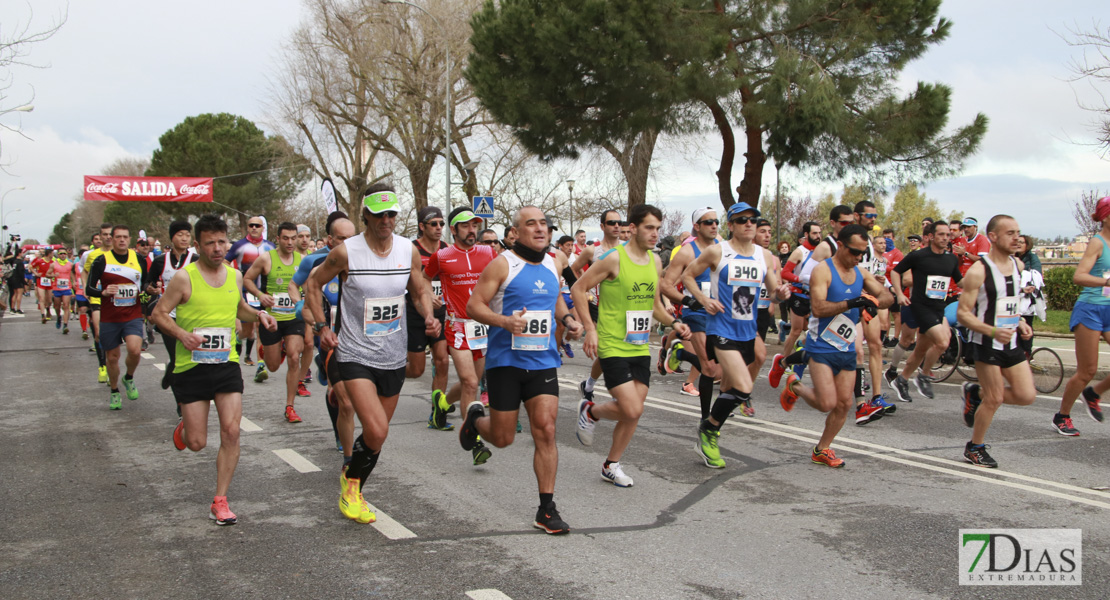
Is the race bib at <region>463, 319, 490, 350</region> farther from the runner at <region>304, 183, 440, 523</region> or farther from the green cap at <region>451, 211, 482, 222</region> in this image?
the runner at <region>304, 183, 440, 523</region>

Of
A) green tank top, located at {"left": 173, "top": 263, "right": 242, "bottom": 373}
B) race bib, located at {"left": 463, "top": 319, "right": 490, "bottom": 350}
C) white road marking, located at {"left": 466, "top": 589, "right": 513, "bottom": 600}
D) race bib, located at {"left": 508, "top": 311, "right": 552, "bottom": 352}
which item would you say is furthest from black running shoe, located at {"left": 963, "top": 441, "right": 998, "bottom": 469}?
green tank top, located at {"left": 173, "top": 263, "right": 242, "bottom": 373}

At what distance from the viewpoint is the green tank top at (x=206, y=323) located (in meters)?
5.45

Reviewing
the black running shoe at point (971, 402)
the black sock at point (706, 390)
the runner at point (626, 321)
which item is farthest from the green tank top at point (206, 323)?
the black running shoe at point (971, 402)

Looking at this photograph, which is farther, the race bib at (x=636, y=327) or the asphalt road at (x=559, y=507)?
the race bib at (x=636, y=327)

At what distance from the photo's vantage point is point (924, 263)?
9141mm

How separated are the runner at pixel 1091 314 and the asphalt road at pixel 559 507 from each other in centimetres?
34

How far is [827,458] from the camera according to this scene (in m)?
6.46

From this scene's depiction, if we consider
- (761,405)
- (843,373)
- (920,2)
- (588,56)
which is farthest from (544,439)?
(920,2)

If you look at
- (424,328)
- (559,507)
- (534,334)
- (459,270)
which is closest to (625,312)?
(534,334)

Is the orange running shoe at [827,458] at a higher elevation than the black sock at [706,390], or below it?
below

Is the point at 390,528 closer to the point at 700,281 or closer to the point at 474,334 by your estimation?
the point at 474,334

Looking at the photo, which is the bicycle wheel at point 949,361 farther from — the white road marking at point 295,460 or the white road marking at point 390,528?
the white road marking at point 390,528

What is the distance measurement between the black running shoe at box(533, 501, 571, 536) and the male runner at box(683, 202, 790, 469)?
1939 millimetres

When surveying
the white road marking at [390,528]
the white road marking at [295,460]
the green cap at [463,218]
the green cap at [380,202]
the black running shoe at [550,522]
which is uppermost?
the green cap at [463,218]
